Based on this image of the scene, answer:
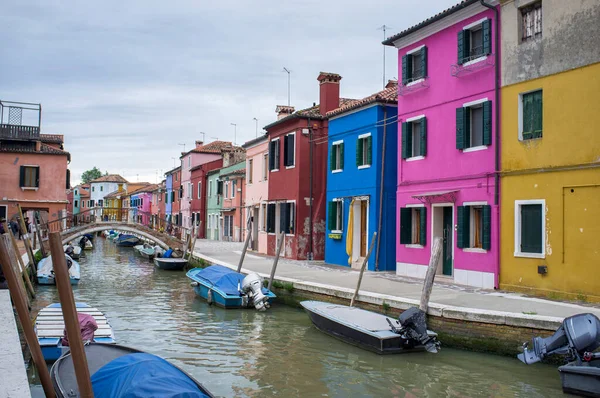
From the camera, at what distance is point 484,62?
14.8m

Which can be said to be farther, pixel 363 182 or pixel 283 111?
pixel 283 111

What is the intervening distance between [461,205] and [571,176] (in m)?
3.33

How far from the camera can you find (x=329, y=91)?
24516mm

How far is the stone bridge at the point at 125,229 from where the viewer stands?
3124cm

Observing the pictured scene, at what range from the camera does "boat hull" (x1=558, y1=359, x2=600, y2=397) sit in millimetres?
8016

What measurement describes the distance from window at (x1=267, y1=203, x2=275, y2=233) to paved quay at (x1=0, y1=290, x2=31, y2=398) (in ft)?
62.8

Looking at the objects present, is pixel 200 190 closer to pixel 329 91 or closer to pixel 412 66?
pixel 329 91

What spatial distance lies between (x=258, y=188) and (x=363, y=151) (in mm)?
10059

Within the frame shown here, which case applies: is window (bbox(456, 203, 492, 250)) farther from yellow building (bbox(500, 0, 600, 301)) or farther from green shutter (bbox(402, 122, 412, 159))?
green shutter (bbox(402, 122, 412, 159))

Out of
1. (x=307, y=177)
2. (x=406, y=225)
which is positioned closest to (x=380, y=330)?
(x=406, y=225)

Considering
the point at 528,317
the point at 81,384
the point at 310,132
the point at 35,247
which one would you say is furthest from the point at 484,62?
the point at 35,247

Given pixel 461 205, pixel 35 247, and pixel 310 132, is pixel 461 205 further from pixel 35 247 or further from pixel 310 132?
pixel 35 247

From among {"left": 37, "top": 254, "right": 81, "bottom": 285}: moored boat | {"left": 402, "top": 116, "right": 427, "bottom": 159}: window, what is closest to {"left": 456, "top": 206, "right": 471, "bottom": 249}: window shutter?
{"left": 402, "top": 116, "right": 427, "bottom": 159}: window

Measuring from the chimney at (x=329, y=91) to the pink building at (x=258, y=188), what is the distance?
4.67m
